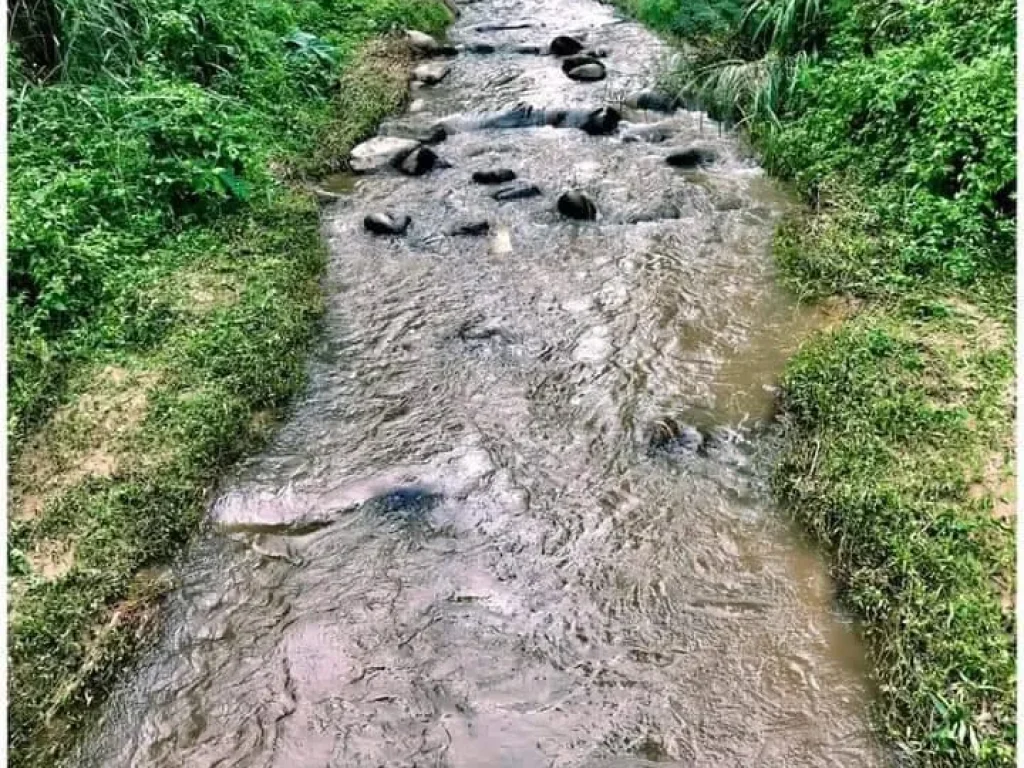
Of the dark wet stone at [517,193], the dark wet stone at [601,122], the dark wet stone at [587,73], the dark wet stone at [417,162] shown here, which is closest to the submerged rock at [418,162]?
the dark wet stone at [417,162]

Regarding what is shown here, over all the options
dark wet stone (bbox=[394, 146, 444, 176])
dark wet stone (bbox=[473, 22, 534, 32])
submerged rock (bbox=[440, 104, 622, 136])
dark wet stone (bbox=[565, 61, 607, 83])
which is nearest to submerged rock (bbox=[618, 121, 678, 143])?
submerged rock (bbox=[440, 104, 622, 136])

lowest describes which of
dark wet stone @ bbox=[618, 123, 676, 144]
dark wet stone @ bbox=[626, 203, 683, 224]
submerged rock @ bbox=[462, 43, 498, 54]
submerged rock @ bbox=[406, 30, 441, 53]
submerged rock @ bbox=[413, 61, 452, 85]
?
dark wet stone @ bbox=[626, 203, 683, 224]

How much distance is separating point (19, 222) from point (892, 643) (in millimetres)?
4535

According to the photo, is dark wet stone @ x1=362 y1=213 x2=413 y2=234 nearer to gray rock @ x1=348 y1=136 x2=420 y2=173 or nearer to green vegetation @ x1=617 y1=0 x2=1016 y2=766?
gray rock @ x1=348 y1=136 x2=420 y2=173

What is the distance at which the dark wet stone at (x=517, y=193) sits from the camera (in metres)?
6.73

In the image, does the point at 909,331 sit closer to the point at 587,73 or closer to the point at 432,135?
the point at 432,135

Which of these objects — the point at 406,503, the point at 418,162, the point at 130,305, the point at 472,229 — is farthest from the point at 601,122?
the point at 406,503

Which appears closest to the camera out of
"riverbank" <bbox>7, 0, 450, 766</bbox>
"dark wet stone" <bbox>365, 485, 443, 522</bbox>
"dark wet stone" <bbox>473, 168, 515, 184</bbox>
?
"riverbank" <bbox>7, 0, 450, 766</bbox>


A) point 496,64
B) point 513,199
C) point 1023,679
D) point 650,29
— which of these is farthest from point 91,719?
point 650,29

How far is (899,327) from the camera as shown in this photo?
14.4 ft

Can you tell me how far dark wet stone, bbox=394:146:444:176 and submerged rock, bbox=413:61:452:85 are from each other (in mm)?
2617

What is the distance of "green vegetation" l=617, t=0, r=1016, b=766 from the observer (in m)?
2.84

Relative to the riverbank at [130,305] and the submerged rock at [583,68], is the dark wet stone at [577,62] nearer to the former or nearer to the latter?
the submerged rock at [583,68]

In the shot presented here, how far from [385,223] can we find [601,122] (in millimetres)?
2872
